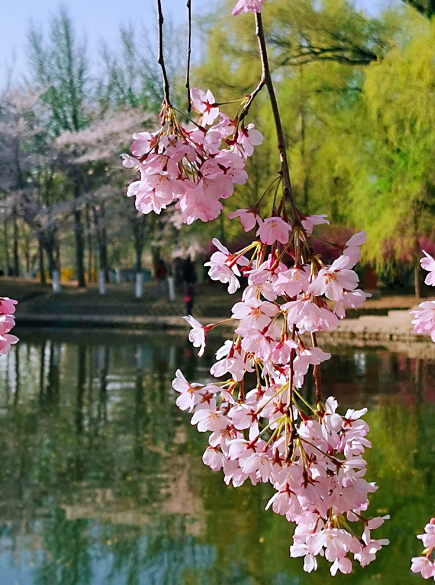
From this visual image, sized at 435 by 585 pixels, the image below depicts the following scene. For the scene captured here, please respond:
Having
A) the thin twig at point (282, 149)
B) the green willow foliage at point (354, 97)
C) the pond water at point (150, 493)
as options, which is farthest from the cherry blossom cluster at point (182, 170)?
the green willow foliage at point (354, 97)

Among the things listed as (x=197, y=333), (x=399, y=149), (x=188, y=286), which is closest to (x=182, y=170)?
(x=197, y=333)

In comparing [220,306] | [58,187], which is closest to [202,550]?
[220,306]

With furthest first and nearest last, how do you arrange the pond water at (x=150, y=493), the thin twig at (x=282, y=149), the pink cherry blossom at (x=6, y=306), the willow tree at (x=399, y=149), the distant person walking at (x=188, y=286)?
the distant person walking at (x=188, y=286), the willow tree at (x=399, y=149), the pond water at (x=150, y=493), the pink cherry blossom at (x=6, y=306), the thin twig at (x=282, y=149)

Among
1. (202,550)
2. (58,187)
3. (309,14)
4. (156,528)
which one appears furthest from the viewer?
(58,187)

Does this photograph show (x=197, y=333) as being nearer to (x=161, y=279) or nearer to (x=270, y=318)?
(x=270, y=318)

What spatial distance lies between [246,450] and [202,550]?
4.11 meters

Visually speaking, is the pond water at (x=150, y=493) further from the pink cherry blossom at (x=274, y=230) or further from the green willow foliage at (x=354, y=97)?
the green willow foliage at (x=354, y=97)

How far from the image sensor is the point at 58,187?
32188 mm

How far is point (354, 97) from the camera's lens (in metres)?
19.5

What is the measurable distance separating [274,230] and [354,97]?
19295 millimetres

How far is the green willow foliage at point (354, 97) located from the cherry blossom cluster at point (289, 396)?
15.4m

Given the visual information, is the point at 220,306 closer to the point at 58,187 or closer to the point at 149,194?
the point at 58,187

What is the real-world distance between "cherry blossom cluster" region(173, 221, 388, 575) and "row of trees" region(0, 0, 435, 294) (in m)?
15.5

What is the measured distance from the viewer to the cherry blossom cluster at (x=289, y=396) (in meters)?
0.98
